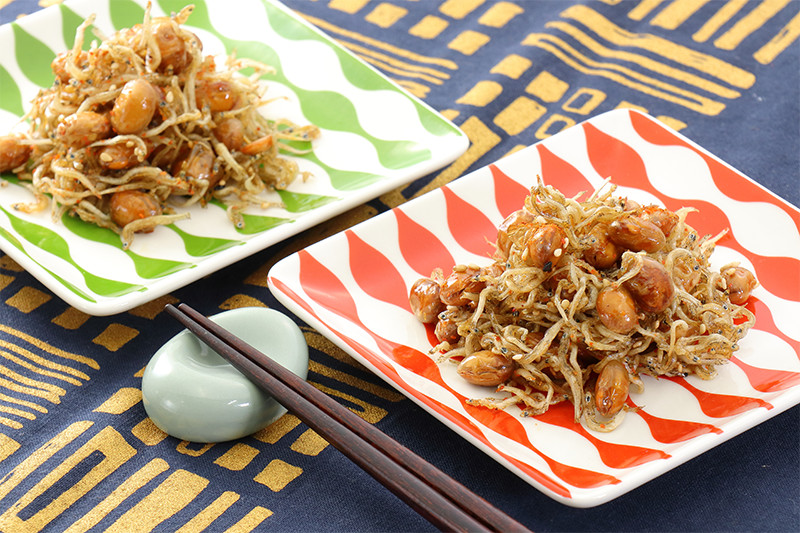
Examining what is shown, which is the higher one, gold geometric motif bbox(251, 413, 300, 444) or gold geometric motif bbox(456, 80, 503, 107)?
gold geometric motif bbox(456, 80, 503, 107)

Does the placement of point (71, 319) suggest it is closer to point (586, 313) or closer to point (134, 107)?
point (134, 107)

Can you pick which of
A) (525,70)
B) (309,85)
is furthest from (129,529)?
(525,70)

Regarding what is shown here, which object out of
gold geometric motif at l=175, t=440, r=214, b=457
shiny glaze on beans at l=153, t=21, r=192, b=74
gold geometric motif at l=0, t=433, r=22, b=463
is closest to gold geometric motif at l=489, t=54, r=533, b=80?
shiny glaze on beans at l=153, t=21, r=192, b=74

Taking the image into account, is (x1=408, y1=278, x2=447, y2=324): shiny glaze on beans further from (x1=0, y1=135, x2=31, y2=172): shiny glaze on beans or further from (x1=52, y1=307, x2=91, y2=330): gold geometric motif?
(x1=0, y1=135, x2=31, y2=172): shiny glaze on beans

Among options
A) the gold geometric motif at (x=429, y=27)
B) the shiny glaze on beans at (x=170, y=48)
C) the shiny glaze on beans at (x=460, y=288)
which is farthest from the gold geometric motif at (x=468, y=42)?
the shiny glaze on beans at (x=460, y=288)

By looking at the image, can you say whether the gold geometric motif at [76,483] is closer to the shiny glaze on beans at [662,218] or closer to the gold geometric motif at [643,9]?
the shiny glaze on beans at [662,218]

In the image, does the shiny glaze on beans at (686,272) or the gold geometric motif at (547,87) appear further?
the gold geometric motif at (547,87)

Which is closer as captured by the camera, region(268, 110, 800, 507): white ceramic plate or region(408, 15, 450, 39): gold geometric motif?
region(268, 110, 800, 507): white ceramic plate
